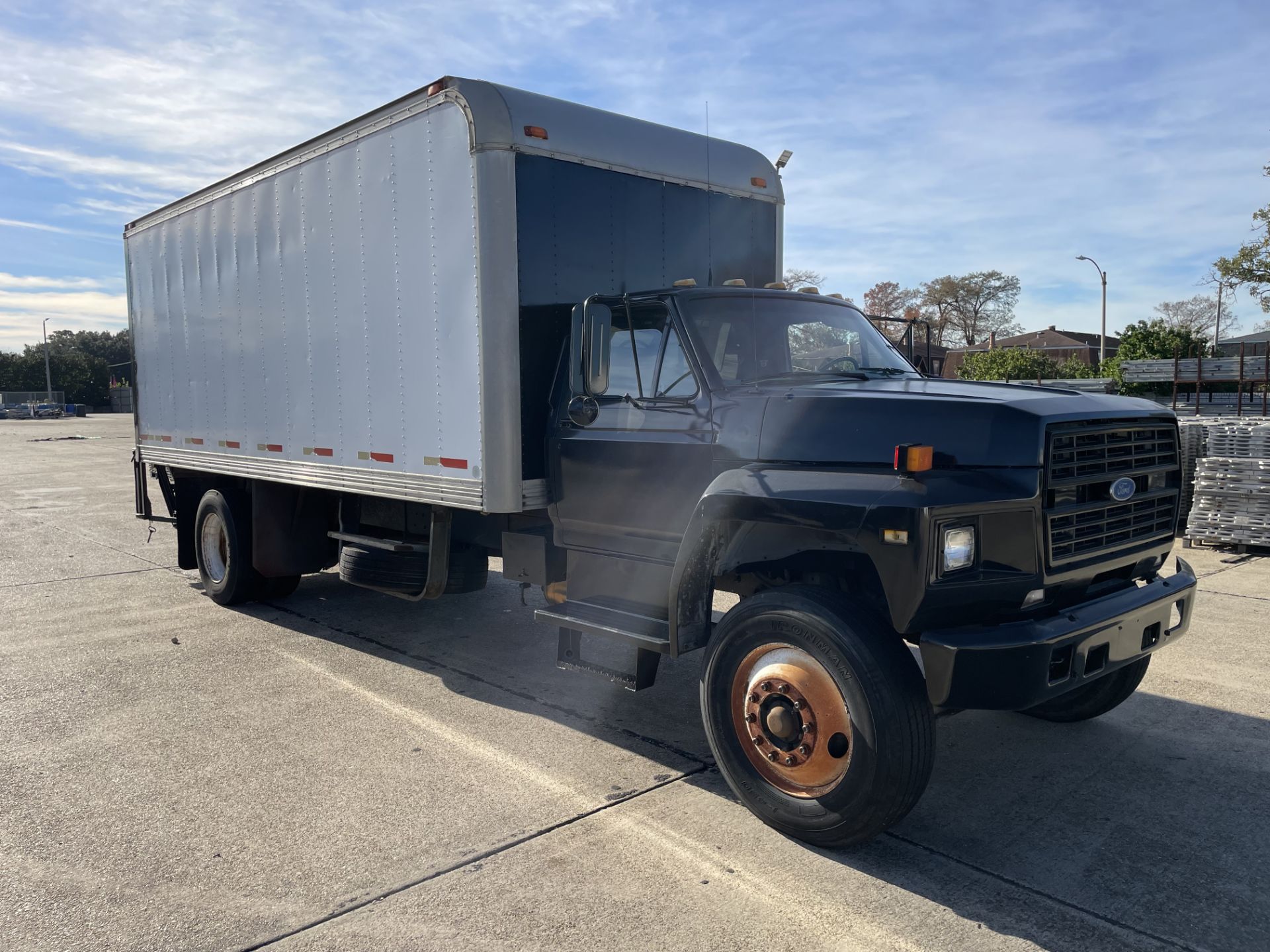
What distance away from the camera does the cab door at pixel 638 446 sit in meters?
4.65

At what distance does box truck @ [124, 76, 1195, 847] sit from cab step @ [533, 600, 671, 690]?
20 mm

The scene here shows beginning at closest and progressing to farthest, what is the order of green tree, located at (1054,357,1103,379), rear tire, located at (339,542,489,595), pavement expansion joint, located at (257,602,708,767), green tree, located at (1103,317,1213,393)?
pavement expansion joint, located at (257,602,708,767) < rear tire, located at (339,542,489,595) < green tree, located at (1103,317,1213,393) < green tree, located at (1054,357,1103,379)

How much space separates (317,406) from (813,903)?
4906mm

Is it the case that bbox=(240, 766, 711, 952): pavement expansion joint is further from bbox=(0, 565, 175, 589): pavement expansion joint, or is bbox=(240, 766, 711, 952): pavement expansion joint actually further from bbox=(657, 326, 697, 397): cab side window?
bbox=(0, 565, 175, 589): pavement expansion joint

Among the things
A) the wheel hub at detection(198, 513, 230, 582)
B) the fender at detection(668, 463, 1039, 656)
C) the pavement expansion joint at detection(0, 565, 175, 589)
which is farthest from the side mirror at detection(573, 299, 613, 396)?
the pavement expansion joint at detection(0, 565, 175, 589)

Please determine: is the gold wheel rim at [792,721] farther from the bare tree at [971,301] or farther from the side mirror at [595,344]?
the bare tree at [971,301]

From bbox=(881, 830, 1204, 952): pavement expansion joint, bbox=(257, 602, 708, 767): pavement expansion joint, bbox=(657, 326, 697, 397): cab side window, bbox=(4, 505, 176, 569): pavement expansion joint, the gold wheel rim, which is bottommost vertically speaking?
bbox=(881, 830, 1204, 952): pavement expansion joint

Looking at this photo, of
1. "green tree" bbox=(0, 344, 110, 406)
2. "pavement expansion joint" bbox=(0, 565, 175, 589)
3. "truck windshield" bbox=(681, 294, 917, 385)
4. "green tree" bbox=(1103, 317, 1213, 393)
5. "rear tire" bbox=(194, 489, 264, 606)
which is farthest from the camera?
"green tree" bbox=(0, 344, 110, 406)

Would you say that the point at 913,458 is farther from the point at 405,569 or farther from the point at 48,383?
the point at 48,383

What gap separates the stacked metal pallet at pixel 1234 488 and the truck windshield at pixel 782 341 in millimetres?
6751

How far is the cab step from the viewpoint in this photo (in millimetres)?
4699

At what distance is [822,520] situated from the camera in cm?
388

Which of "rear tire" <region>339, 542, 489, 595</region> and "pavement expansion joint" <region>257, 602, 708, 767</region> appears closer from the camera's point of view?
"pavement expansion joint" <region>257, 602, 708, 767</region>

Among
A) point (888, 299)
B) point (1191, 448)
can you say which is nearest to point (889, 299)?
point (888, 299)
